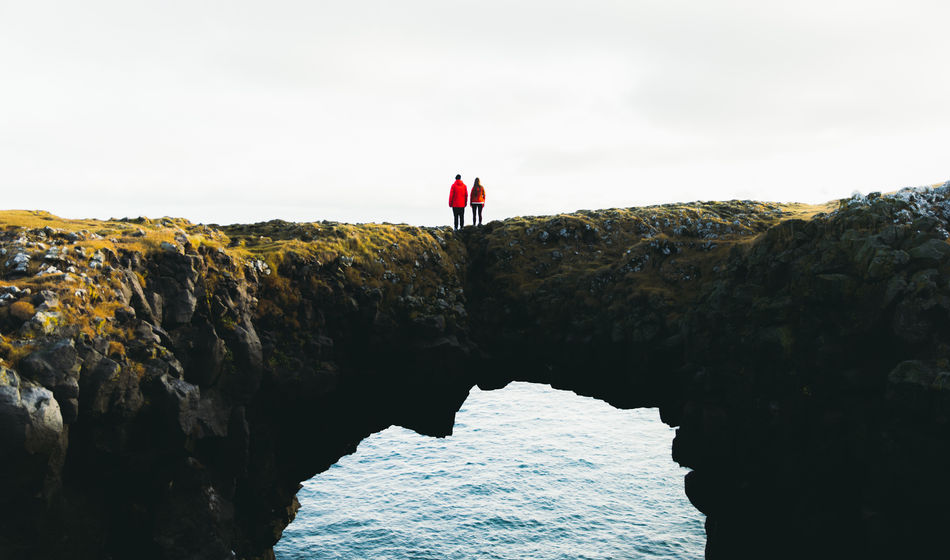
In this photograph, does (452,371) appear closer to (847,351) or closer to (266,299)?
(266,299)

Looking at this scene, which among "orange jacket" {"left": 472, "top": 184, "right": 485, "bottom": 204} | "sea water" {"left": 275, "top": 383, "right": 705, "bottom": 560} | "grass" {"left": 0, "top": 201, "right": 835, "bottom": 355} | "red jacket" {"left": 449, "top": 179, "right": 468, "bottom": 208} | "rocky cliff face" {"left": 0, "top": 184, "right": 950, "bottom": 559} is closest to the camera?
"rocky cliff face" {"left": 0, "top": 184, "right": 950, "bottom": 559}

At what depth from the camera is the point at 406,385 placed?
34969 mm

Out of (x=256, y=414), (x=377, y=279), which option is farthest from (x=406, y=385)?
(x=256, y=414)

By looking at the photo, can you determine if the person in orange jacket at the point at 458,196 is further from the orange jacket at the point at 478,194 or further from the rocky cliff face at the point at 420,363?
the rocky cliff face at the point at 420,363

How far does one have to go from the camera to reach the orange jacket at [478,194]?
148 ft

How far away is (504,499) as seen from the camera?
51.2m

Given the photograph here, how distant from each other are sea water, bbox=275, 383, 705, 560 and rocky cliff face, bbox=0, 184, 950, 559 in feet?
38.8

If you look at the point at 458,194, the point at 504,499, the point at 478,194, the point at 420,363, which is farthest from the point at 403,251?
the point at 504,499

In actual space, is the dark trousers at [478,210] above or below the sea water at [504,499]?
above

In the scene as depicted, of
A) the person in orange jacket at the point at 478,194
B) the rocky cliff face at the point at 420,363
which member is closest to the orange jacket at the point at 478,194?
the person in orange jacket at the point at 478,194

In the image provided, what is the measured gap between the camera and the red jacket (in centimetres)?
4403

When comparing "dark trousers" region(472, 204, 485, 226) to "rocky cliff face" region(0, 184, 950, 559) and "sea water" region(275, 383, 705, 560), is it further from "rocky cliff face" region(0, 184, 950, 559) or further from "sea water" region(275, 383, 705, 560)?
"sea water" region(275, 383, 705, 560)

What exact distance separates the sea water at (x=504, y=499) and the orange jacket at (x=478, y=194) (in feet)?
84.6

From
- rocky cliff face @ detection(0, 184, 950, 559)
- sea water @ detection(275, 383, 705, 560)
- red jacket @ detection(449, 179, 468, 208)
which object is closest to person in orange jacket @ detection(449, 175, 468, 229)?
red jacket @ detection(449, 179, 468, 208)
